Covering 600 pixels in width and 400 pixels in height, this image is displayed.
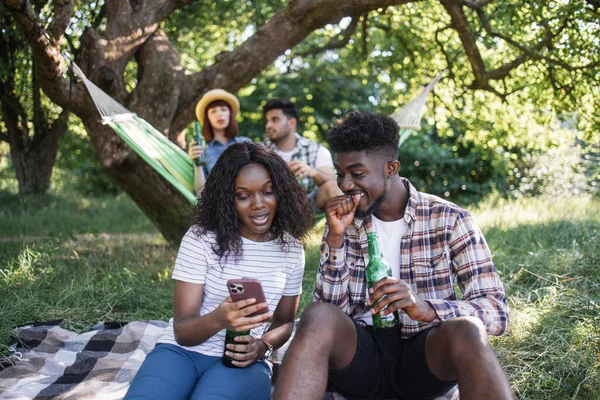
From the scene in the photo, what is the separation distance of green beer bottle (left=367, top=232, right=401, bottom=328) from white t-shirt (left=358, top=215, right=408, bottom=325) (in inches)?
2.8

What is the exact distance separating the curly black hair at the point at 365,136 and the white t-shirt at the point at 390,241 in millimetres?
263

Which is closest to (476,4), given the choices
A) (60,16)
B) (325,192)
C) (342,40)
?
(342,40)

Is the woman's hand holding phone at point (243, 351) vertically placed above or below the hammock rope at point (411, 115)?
below

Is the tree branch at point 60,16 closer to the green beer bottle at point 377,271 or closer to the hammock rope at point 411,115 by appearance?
the hammock rope at point 411,115

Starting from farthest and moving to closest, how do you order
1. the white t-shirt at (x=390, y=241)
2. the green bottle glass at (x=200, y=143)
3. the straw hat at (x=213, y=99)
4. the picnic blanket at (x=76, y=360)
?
1. the straw hat at (x=213, y=99)
2. the green bottle glass at (x=200, y=143)
3. the picnic blanket at (x=76, y=360)
4. the white t-shirt at (x=390, y=241)

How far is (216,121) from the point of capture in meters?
4.17

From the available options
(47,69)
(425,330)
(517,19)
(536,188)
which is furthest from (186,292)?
(536,188)

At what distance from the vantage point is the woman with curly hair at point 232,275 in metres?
1.84

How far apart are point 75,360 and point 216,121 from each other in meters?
1.99

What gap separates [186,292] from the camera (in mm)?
1958

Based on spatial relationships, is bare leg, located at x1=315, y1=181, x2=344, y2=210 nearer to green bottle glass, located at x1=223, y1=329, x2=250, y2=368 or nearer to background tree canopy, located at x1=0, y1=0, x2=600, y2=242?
background tree canopy, located at x1=0, y1=0, x2=600, y2=242

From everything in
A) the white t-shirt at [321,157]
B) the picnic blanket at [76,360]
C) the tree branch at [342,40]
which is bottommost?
the picnic blanket at [76,360]

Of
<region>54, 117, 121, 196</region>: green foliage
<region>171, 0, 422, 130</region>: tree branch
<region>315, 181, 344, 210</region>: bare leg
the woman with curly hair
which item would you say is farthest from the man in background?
<region>54, 117, 121, 196</region>: green foliage

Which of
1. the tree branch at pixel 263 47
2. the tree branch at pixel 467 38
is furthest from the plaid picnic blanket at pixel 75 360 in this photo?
the tree branch at pixel 467 38
